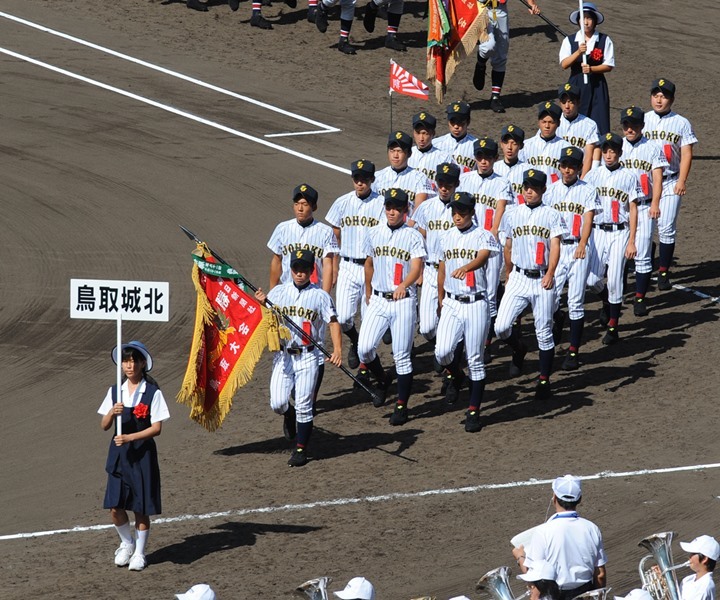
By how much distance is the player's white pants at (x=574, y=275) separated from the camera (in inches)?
680

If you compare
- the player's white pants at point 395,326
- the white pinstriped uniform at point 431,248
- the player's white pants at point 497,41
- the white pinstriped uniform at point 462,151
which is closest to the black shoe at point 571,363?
the white pinstriped uniform at point 431,248

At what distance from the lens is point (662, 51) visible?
99.1 feet

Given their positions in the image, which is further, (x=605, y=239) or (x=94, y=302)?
(x=605, y=239)

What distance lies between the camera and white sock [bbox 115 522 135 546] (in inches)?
509

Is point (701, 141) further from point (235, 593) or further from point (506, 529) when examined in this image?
point (235, 593)

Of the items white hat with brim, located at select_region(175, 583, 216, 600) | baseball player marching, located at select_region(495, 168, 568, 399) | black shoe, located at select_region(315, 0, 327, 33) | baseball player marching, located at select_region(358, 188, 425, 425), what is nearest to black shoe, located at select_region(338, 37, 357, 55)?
black shoe, located at select_region(315, 0, 327, 33)

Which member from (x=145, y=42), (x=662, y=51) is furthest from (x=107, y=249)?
(x=662, y=51)

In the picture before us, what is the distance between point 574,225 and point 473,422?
2.79 meters

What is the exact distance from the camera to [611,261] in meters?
18.1

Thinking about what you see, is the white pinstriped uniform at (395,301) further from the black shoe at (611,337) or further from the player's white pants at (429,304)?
the black shoe at (611,337)

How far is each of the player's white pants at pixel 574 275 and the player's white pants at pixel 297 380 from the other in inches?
139

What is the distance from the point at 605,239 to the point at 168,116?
10.2 metres

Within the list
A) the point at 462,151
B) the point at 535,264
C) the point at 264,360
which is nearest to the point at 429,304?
the point at 535,264

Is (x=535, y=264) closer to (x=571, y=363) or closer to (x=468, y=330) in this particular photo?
(x=468, y=330)
